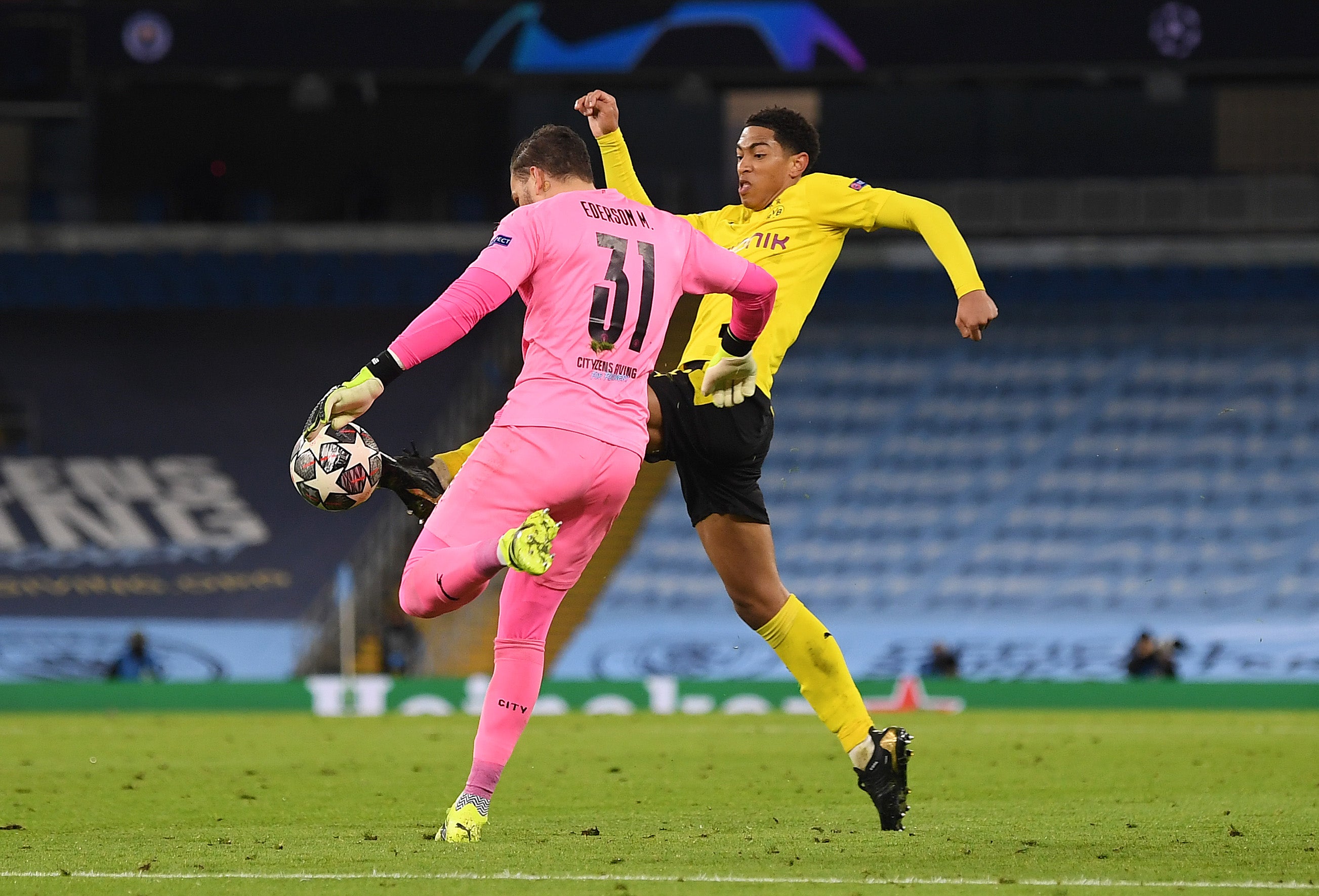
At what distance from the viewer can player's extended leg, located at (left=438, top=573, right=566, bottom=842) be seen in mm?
6129

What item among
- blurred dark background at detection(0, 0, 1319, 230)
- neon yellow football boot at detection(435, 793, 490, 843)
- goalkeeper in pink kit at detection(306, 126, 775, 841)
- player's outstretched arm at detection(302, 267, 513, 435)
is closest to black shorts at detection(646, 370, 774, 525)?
goalkeeper in pink kit at detection(306, 126, 775, 841)

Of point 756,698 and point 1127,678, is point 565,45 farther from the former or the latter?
point 1127,678

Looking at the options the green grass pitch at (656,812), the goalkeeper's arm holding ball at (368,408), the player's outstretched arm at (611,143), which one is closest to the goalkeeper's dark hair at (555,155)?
the player's outstretched arm at (611,143)

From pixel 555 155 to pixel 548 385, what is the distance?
0.88 metres

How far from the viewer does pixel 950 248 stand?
6723mm

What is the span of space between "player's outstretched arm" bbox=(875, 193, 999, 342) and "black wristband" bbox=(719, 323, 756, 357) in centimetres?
77

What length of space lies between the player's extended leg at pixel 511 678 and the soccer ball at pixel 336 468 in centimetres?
64

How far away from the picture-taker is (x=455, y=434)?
24250mm

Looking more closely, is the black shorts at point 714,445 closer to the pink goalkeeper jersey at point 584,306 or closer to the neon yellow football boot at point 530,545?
the pink goalkeeper jersey at point 584,306

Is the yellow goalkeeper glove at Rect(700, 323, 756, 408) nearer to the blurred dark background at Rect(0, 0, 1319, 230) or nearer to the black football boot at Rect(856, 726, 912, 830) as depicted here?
the black football boot at Rect(856, 726, 912, 830)

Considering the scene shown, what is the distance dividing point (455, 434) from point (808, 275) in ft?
57.8

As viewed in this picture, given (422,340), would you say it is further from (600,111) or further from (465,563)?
(600,111)

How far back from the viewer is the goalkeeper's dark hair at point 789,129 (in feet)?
23.2

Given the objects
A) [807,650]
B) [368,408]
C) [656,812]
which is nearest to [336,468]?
[368,408]
